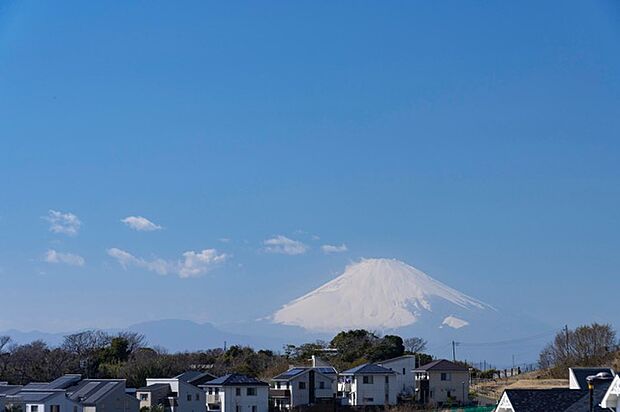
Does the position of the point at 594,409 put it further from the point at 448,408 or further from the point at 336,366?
the point at 336,366

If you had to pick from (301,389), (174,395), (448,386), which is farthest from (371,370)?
(174,395)

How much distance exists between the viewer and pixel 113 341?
70.2 metres

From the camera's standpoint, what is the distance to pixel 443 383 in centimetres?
5450

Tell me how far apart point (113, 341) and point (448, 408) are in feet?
93.9

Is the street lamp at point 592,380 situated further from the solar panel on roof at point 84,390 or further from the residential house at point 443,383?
the solar panel on roof at point 84,390

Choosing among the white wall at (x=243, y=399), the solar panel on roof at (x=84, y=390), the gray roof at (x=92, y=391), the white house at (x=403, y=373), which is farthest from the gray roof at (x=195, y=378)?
the white house at (x=403, y=373)

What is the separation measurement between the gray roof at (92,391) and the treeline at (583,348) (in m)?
22.8

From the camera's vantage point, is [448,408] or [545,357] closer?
[448,408]

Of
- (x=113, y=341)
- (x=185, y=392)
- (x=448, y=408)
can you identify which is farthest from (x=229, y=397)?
(x=113, y=341)

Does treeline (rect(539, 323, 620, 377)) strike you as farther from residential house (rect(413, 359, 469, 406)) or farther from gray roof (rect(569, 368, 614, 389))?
gray roof (rect(569, 368, 614, 389))

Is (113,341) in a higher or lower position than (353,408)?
higher

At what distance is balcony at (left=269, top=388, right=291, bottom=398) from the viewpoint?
5406 centimetres

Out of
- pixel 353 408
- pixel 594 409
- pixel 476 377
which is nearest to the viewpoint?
pixel 594 409

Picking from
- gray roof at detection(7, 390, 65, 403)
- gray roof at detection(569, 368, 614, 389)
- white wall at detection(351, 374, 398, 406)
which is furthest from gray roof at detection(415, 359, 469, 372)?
gray roof at detection(569, 368, 614, 389)
